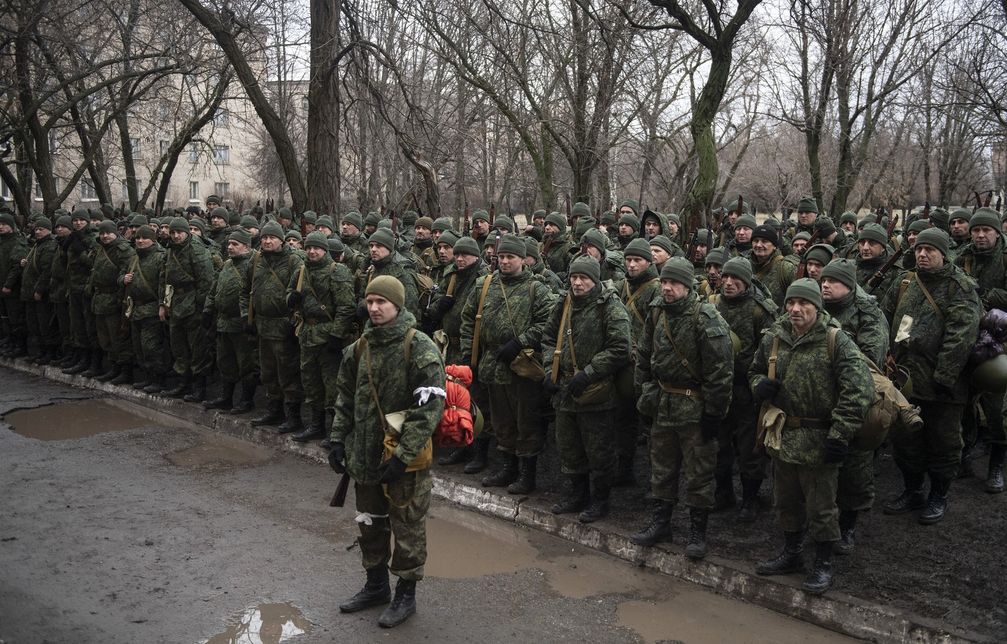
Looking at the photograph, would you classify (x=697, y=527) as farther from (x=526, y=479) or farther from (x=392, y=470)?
(x=392, y=470)

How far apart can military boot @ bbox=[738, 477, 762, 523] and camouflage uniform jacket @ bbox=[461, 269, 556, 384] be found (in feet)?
6.60

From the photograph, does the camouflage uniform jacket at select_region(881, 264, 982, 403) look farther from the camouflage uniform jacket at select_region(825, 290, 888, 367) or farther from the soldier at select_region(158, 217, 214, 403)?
the soldier at select_region(158, 217, 214, 403)

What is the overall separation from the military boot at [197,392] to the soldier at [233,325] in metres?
0.38

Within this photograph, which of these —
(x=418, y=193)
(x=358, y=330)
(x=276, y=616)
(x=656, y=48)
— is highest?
(x=656, y=48)

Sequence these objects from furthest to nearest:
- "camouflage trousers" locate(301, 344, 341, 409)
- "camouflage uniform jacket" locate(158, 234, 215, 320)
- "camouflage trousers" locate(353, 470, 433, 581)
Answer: "camouflage uniform jacket" locate(158, 234, 215, 320), "camouflage trousers" locate(301, 344, 341, 409), "camouflage trousers" locate(353, 470, 433, 581)

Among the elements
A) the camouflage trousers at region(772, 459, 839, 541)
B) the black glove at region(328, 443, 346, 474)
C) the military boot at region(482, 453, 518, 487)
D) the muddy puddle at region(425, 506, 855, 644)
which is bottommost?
the muddy puddle at region(425, 506, 855, 644)

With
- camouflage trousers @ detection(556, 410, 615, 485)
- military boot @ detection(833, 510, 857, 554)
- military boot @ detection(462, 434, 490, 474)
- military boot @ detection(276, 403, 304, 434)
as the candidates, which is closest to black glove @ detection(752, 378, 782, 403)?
military boot @ detection(833, 510, 857, 554)

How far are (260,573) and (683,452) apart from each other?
10.1 ft

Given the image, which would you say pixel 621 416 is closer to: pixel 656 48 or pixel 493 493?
pixel 493 493

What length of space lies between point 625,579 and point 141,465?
5.04m

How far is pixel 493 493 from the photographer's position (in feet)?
23.6

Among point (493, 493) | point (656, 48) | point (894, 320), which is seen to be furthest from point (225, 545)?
point (656, 48)

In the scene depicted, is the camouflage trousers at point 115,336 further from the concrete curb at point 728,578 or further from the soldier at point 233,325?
the concrete curb at point 728,578

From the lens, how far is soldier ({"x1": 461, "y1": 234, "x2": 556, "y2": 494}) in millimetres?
7086
